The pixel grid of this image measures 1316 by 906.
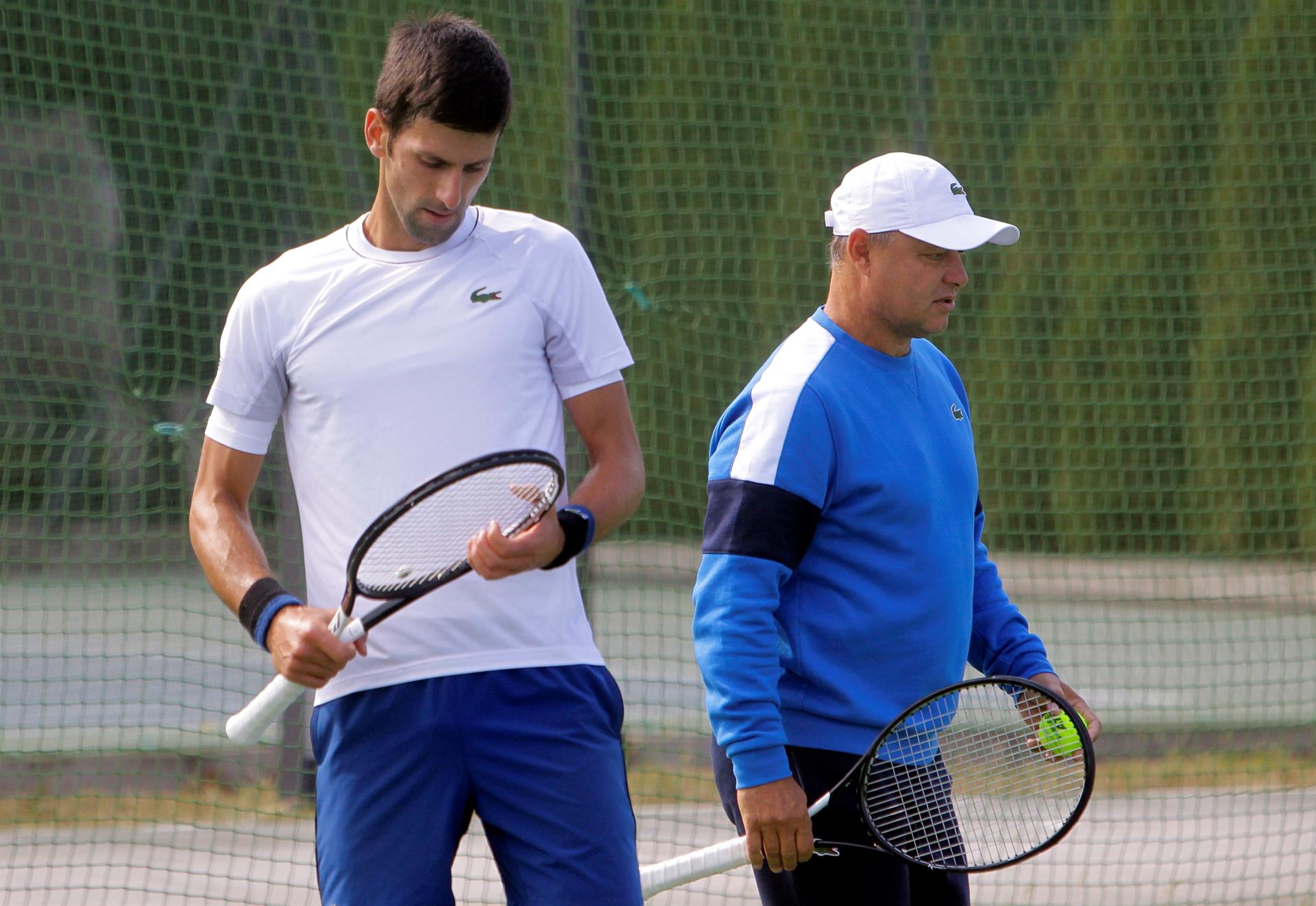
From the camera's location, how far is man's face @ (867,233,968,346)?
2.54 metres

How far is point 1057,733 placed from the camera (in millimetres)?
2525

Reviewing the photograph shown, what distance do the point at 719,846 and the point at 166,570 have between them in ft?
13.1

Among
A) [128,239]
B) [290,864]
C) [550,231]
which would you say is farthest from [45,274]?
[550,231]

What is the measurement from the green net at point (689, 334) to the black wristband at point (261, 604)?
9.43 feet

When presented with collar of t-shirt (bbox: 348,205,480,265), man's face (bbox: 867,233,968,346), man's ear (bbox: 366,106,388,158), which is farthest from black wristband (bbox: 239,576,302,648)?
man's face (bbox: 867,233,968,346)

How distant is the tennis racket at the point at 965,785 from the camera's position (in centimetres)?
241

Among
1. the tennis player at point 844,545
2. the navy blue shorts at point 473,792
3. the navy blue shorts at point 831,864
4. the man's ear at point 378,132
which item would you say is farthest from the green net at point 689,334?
the man's ear at point 378,132

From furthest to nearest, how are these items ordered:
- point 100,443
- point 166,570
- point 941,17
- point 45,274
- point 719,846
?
point 941,17 < point 45,274 < point 166,570 < point 100,443 < point 719,846

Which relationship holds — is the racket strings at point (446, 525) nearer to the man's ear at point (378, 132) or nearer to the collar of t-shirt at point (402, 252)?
the collar of t-shirt at point (402, 252)

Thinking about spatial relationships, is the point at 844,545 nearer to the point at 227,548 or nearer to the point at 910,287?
the point at 910,287

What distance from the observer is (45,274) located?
6.34m

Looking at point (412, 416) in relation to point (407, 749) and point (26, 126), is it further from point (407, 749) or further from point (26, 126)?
point (26, 126)

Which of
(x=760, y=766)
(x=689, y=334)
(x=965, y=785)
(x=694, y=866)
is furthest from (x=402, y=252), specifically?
(x=689, y=334)

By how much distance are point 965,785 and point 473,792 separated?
89 cm
